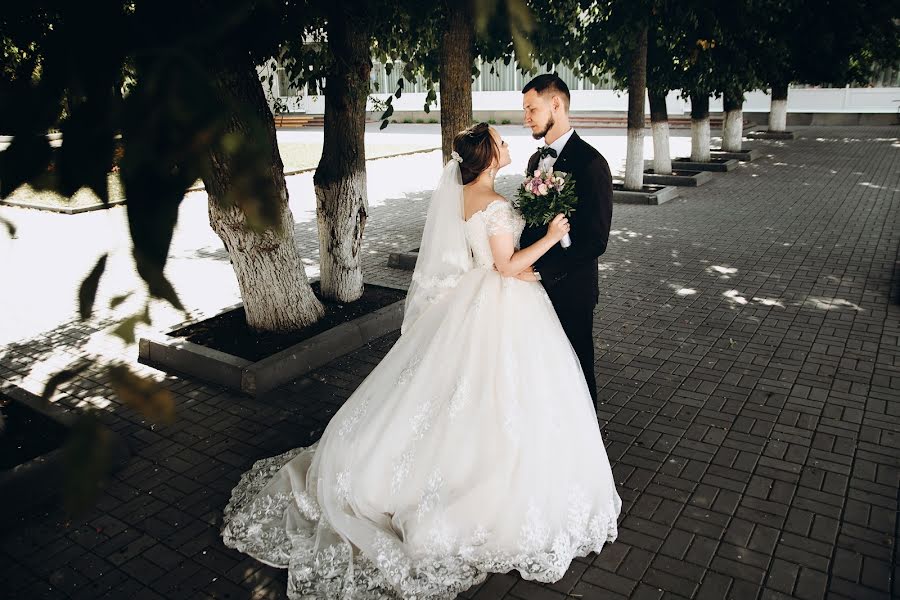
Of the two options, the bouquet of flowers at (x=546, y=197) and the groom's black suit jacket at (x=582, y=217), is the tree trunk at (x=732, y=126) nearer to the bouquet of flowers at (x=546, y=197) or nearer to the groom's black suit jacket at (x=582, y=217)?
the groom's black suit jacket at (x=582, y=217)

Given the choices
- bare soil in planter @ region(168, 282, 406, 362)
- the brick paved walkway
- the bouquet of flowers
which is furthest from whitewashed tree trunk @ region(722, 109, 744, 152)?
the bouquet of flowers

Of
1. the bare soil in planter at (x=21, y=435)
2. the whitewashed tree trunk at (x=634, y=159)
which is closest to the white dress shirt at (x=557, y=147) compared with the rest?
the bare soil in planter at (x=21, y=435)

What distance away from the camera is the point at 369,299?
741cm

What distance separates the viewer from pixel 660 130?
15461 millimetres

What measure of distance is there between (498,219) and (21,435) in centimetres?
345

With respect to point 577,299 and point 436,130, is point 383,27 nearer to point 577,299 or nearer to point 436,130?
point 577,299

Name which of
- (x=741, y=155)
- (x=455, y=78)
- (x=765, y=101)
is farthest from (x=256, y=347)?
(x=765, y=101)

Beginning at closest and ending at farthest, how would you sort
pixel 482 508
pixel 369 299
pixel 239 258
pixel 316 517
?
pixel 482 508
pixel 316 517
pixel 239 258
pixel 369 299

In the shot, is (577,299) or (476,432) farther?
(577,299)

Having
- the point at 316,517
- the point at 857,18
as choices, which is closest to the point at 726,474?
the point at 316,517

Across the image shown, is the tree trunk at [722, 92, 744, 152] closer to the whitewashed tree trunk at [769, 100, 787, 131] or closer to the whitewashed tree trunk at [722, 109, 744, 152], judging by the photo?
the whitewashed tree trunk at [722, 109, 744, 152]

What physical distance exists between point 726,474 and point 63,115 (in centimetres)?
430

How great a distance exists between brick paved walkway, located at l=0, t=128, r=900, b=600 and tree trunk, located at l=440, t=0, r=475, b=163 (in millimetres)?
2034

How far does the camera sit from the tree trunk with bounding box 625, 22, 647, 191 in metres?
13.2
